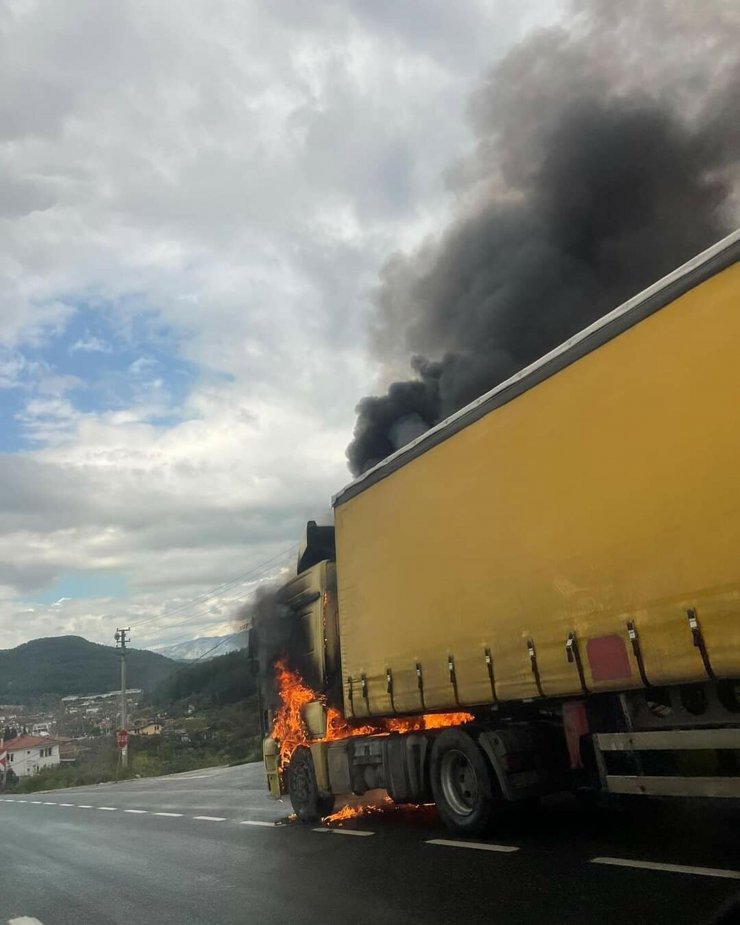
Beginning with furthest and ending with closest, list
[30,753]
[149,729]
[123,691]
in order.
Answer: [30,753], [149,729], [123,691]

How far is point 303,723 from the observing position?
946 centimetres

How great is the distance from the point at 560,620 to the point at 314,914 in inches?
102

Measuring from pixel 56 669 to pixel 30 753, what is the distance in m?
41.1

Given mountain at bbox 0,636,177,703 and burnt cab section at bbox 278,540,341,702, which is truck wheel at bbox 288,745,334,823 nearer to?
burnt cab section at bbox 278,540,341,702

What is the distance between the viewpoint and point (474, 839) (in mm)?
6551

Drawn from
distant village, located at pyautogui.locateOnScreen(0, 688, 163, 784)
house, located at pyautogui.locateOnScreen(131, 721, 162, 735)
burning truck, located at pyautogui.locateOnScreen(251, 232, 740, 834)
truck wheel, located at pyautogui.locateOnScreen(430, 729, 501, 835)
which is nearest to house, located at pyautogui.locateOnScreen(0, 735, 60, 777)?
distant village, located at pyautogui.locateOnScreen(0, 688, 163, 784)

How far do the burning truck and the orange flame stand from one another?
0.22ft

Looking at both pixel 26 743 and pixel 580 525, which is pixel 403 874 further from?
pixel 26 743

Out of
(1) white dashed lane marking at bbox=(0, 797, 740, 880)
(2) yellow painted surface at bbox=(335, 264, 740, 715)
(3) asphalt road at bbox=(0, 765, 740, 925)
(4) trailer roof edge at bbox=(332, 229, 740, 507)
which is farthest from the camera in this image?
(4) trailer roof edge at bbox=(332, 229, 740, 507)

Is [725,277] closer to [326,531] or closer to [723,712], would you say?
[723,712]

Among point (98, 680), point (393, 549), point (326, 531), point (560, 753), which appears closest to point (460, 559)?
point (393, 549)

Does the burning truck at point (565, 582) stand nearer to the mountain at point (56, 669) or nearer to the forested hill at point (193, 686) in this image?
the forested hill at point (193, 686)

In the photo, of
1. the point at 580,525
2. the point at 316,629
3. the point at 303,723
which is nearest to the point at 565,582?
the point at 580,525

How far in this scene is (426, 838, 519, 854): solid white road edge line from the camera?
5.97m
